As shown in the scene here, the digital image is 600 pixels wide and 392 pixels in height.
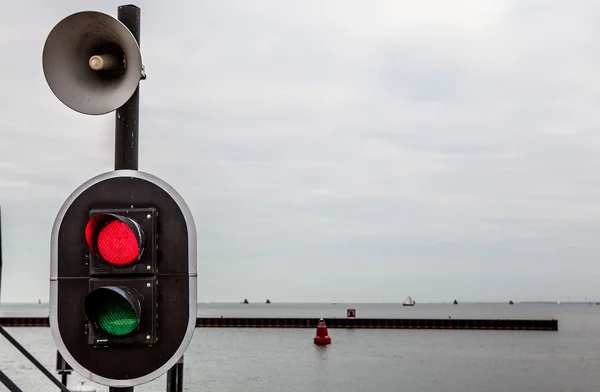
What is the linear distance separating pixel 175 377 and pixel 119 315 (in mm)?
434

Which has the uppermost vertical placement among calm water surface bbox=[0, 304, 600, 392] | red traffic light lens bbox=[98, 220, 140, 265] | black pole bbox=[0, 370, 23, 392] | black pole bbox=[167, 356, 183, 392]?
red traffic light lens bbox=[98, 220, 140, 265]

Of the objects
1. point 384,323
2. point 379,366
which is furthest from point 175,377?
point 384,323

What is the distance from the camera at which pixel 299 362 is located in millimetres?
62938

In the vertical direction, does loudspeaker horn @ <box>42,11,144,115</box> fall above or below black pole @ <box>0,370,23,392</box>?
above

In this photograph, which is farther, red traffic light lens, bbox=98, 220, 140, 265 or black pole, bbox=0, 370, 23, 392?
red traffic light lens, bbox=98, 220, 140, 265

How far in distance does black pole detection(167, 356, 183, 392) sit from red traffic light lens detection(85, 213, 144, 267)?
0.52 metres

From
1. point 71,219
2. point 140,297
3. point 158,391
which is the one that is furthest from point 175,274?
point 158,391

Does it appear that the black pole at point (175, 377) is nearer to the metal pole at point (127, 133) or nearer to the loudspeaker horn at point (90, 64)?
the metal pole at point (127, 133)

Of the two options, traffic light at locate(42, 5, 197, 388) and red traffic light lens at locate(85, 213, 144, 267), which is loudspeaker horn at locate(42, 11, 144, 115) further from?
red traffic light lens at locate(85, 213, 144, 267)

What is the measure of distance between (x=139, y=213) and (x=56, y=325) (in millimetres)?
565

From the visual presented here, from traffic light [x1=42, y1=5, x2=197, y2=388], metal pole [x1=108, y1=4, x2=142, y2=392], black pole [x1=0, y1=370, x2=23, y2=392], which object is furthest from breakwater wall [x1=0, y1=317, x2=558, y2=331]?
black pole [x1=0, y1=370, x2=23, y2=392]

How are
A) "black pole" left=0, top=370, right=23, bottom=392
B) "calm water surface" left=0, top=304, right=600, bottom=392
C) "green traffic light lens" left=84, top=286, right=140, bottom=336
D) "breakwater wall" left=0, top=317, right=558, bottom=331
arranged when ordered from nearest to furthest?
"black pole" left=0, top=370, right=23, bottom=392 → "green traffic light lens" left=84, top=286, right=140, bottom=336 → "calm water surface" left=0, top=304, right=600, bottom=392 → "breakwater wall" left=0, top=317, right=558, bottom=331

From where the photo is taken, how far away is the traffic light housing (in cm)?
276

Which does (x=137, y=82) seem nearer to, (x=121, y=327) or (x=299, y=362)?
(x=121, y=327)
